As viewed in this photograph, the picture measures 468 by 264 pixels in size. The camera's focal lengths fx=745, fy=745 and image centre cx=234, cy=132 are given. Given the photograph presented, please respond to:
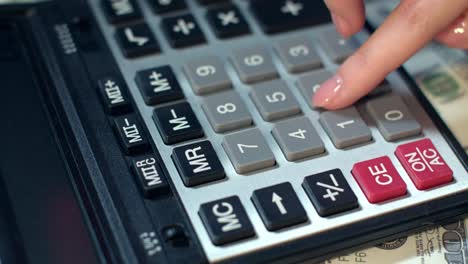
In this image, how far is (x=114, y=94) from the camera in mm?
462

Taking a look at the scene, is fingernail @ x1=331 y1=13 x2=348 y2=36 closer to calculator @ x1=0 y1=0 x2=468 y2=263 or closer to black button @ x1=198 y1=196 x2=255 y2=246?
calculator @ x1=0 y1=0 x2=468 y2=263

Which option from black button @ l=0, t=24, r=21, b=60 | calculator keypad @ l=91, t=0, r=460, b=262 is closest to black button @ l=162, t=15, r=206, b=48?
calculator keypad @ l=91, t=0, r=460, b=262

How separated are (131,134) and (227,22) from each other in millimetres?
126

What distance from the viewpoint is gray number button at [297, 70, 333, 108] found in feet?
1.57

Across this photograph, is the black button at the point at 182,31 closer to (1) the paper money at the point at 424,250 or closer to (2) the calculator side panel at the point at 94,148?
Answer: (2) the calculator side panel at the point at 94,148

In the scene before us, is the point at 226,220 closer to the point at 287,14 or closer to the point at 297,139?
the point at 297,139

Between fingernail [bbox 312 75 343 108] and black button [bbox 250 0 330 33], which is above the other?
black button [bbox 250 0 330 33]

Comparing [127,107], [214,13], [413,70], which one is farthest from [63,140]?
[413,70]

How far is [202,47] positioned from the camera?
20.1 inches

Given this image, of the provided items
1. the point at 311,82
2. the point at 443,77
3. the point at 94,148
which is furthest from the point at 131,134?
the point at 443,77

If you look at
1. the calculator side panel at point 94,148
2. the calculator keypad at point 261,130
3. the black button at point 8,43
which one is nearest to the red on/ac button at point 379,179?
the calculator keypad at point 261,130

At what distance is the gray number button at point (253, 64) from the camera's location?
0.49 metres

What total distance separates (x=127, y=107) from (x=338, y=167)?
0.13 meters

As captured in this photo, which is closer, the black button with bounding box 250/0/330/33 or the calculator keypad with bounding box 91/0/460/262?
the calculator keypad with bounding box 91/0/460/262
